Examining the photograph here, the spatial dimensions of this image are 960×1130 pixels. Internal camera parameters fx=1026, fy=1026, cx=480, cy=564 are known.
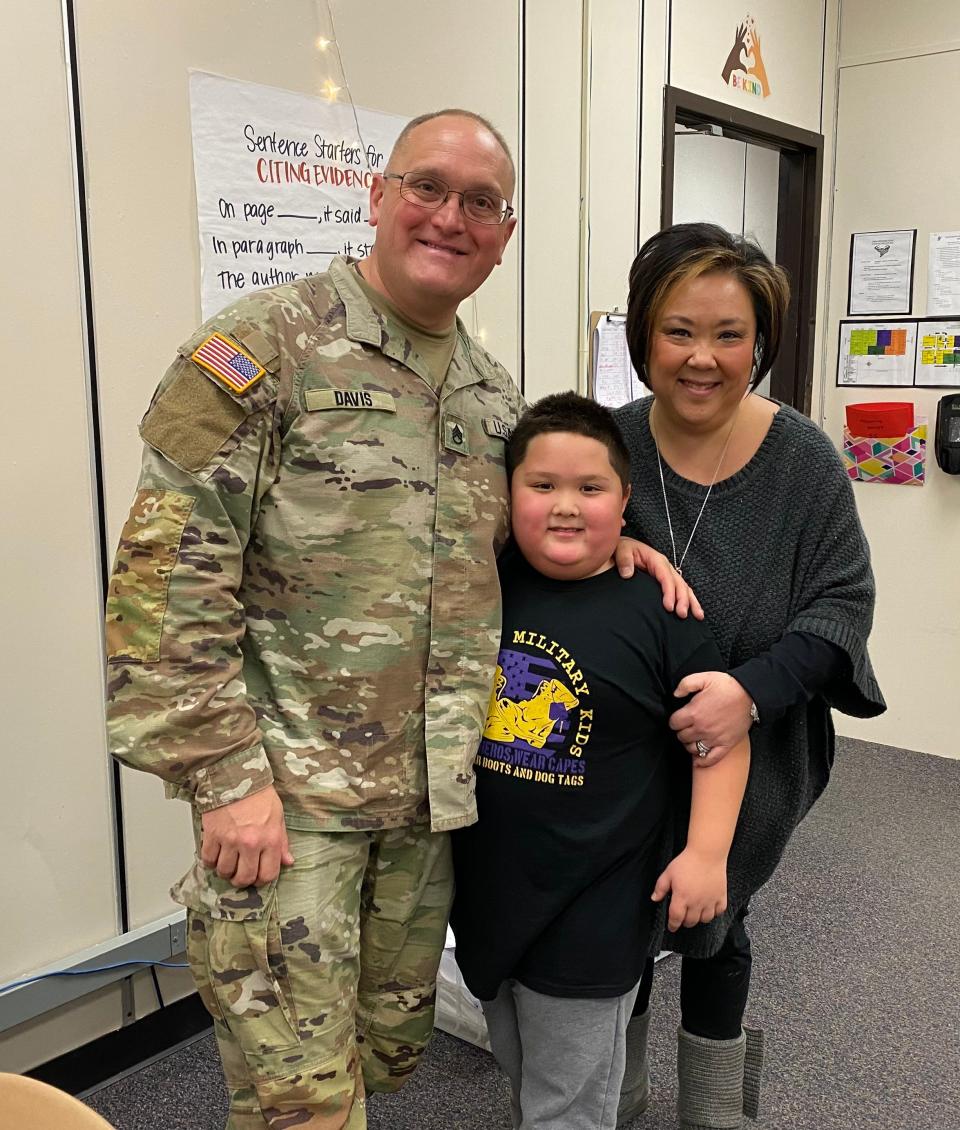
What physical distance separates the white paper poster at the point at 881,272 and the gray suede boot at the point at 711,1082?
3064 mm

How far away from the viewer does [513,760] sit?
1.41m

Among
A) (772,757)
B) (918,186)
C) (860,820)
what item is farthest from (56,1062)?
(918,186)

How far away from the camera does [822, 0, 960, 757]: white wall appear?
3779 mm

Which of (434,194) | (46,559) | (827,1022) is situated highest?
(434,194)

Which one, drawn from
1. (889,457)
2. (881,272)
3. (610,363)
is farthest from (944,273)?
(610,363)

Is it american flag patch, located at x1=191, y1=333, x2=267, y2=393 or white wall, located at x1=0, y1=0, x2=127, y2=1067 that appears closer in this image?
american flag patch, located at x1=191, y1=333, x2=267, y2=393

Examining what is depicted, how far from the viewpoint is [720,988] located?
1716mm

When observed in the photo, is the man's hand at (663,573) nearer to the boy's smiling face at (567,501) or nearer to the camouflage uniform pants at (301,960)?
the boy's smiling face at (567,501)

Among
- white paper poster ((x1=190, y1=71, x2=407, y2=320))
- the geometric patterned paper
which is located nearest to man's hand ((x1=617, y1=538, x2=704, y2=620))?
white paper poster ((x1=190, y1=71, x2=407, y2=320))

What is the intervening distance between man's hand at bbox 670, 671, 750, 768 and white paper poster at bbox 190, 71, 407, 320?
4.03ft

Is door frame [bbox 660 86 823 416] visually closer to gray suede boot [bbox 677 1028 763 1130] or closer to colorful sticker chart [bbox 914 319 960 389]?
colorful sticker chart [bbox 914 319 960 389]

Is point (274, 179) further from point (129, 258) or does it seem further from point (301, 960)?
point (301, 960)

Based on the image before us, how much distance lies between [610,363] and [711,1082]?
2027 mm

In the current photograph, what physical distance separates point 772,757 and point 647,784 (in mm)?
273
